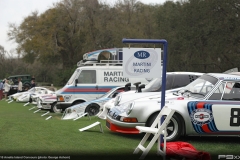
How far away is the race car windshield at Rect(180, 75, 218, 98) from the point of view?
8.41 m

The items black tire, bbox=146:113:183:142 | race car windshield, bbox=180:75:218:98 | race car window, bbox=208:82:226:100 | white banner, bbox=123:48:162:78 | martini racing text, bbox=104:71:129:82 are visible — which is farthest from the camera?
martini racing text, bbox=104:71:129:82

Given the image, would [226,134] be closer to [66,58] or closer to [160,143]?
[160,143]

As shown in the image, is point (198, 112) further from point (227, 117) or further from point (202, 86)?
point (202, 86)

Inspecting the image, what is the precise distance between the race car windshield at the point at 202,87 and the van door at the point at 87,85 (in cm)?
884

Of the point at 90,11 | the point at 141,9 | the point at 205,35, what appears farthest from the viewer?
the point at 141,9

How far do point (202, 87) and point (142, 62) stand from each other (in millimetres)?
2169

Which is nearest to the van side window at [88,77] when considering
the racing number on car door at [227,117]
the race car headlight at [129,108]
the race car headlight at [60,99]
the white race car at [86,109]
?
the race car headlight at [60,99]

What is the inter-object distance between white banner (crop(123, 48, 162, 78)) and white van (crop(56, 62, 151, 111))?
1021 centimetres

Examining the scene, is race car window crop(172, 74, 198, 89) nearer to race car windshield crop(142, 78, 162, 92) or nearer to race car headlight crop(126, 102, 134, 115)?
race car windshield crop(142, 78, 162, 92)

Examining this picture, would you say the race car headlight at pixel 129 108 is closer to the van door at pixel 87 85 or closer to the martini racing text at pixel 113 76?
the van door at pixel 87 85

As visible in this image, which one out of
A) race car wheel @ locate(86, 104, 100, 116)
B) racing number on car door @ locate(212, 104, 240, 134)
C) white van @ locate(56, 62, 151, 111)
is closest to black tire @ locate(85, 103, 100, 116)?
race car wheel @ locate(86, 104, 100, 116)

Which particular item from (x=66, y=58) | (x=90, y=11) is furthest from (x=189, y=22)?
(x=66, y=58)

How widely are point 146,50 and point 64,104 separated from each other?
10.9 metres

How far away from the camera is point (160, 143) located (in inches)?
252
